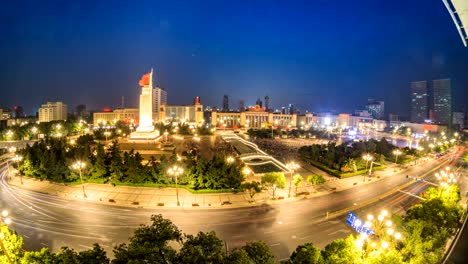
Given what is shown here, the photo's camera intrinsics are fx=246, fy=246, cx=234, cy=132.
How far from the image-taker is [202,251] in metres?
11.0

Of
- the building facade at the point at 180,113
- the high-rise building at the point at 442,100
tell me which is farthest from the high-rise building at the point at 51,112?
the high-rise building at the point at 442,100

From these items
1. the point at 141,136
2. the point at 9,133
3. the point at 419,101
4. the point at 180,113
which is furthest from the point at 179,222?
the point at 419,101

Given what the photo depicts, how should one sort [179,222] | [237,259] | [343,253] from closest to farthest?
[237,259] → [343,253] → [179,222]

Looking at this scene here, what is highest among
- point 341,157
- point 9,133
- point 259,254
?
point 9,133

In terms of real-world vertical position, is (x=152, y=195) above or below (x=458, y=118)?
below

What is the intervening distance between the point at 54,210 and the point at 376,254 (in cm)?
2875

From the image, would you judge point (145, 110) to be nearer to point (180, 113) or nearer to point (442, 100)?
point (180, 113)

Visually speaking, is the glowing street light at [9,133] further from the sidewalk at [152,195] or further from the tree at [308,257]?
the tree at [308,257]

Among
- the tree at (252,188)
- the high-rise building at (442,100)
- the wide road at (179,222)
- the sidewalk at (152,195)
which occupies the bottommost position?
the wide road at (179,222)

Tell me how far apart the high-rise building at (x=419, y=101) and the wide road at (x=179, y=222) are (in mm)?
189376

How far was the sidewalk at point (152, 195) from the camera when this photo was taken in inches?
1077

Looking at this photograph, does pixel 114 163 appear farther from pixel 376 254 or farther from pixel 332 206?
pixel 376 254

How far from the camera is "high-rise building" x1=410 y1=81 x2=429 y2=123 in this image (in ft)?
579

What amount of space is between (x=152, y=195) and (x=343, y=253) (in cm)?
2289
